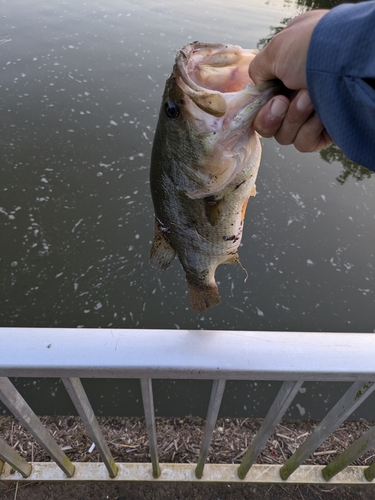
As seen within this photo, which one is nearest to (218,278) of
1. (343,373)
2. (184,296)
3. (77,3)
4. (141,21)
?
(184,296)

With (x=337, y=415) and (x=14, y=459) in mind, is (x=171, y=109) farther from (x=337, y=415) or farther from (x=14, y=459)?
(x=14, y=459)

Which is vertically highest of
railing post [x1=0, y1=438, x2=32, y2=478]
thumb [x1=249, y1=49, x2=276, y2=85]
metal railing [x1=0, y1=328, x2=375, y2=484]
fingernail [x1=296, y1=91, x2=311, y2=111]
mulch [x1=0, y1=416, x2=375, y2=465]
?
thumb [x1=249, y1=49, x2=276, y2=85]

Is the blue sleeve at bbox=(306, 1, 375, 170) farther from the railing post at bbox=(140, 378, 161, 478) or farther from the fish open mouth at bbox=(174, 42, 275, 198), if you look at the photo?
the railing post at bbox=(140, 378, 161, 478)

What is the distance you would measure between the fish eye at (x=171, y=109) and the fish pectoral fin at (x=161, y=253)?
1.25 ft

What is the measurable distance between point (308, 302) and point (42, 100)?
4331mm

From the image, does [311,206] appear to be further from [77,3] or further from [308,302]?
[77,3]

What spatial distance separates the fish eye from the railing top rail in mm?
581

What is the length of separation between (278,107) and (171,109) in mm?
285

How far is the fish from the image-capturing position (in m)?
0.86

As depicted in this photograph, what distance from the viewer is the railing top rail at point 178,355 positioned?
86cm

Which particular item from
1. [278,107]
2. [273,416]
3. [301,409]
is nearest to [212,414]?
[273,416]

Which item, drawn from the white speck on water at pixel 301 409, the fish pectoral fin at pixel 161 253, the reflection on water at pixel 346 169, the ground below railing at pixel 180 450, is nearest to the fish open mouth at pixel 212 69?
the fish pectoral fin at pixel 161 253

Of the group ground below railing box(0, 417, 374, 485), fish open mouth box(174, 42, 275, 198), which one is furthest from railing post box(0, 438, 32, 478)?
→ fish open mouth box(174, 42, 275, 198)

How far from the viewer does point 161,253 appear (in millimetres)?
1166
